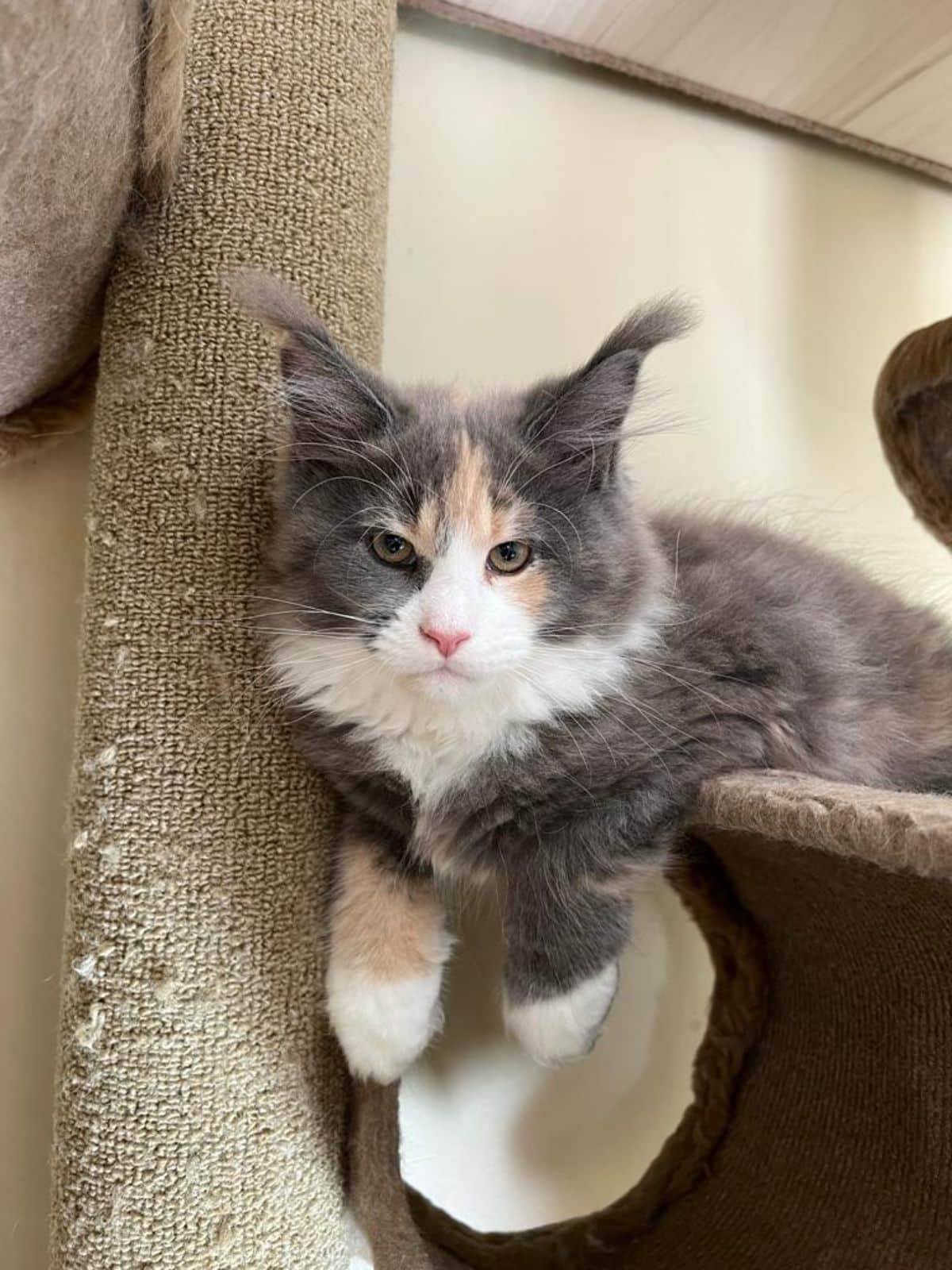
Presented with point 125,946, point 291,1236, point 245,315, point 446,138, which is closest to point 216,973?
point 125,946

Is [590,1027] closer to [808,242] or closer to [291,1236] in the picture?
[291,1236]

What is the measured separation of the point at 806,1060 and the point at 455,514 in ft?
2.67

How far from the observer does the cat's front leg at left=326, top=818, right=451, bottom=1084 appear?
990mm

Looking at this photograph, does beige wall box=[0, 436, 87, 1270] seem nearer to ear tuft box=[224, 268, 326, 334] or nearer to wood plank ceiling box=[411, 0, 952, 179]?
ear tuft box=[224, 268, 326, 334]

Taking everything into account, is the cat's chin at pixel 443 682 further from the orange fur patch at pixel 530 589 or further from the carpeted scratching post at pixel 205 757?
the carpeted scratching post at pixel 205 757

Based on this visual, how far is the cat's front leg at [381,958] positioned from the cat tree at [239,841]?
0.03 meters

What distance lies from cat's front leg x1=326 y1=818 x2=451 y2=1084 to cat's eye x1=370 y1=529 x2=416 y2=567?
12.5 inches

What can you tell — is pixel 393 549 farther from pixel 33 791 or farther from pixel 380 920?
pixel 33 791

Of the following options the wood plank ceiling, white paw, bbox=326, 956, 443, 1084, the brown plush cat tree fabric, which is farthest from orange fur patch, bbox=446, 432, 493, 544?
the wood plank ceiling

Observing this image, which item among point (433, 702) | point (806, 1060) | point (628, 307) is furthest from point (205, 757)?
point (628, 307)

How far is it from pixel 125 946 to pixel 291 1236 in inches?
13.1

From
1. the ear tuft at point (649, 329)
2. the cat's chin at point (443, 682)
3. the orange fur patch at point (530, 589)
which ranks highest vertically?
the ear tuft at point (649, 329)

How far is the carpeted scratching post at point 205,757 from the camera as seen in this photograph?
3.05 ft

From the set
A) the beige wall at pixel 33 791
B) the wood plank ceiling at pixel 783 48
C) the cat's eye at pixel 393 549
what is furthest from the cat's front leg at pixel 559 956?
the wood plank ceiling at pixel 783 48
